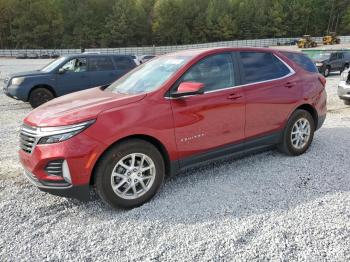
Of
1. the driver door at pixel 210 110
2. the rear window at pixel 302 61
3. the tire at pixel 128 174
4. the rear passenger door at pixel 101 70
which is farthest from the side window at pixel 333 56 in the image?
the tire at pixel 128 174

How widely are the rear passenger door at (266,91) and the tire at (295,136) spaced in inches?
6.6

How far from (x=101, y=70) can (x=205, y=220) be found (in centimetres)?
812

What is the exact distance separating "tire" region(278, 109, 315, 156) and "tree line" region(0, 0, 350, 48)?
75883 millimetres

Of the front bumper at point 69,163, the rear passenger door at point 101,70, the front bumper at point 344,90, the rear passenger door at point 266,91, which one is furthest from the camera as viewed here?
the rear passenger door at point 101,70

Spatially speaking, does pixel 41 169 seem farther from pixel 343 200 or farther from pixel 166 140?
pixel 343 200

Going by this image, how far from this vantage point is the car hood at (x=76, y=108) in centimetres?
344

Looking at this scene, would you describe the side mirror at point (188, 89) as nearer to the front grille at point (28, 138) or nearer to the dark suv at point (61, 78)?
the front grille at point (28, 138)

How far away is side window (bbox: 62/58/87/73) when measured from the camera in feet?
33.3

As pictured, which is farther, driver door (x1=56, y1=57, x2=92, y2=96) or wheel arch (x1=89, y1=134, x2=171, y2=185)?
driver door (x1=56, y1=57, x2=92, y2=96)

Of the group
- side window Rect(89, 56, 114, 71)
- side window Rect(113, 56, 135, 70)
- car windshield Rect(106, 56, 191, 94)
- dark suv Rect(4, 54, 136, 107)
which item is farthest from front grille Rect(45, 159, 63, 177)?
side window Rect(113, 56, 135, 70)

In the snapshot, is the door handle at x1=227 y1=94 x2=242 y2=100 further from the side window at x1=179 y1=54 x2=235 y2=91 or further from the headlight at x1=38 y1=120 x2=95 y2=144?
the headlight at x1=38 y1=120 x2=95 y2=144

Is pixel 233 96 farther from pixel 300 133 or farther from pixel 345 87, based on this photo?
pixel 345 87

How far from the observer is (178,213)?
11.9ft

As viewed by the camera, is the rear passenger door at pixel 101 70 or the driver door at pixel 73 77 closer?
the driver door at pixel 73 77
